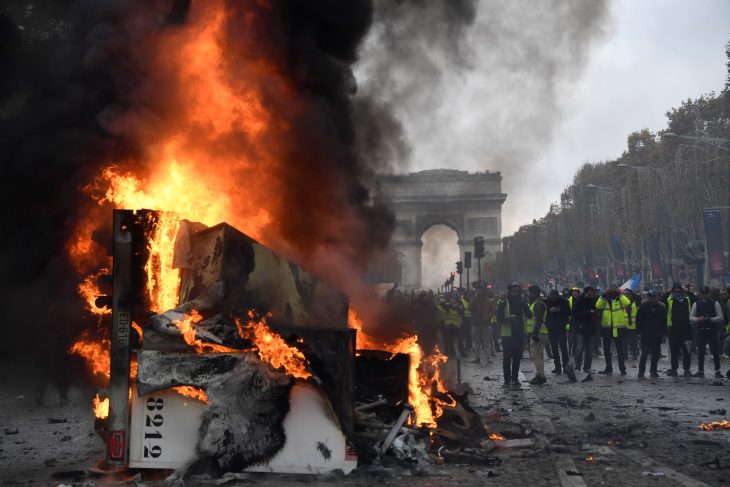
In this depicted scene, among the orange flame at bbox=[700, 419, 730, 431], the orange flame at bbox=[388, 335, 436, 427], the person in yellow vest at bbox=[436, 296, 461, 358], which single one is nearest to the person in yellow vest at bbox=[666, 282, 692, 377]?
the person in yellow vest at bbox=[436, 296, 461, 358]

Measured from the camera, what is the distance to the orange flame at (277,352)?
6.11m

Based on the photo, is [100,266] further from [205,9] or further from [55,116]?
[205,9]

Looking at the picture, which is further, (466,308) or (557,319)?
(466,308)

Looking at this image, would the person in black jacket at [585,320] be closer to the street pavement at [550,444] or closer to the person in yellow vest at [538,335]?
the person in yellow vest at [538,335]

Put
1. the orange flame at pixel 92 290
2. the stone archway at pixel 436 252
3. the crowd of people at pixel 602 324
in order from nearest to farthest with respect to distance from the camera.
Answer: the orange flame at pixel 92 290 < the crowd of people at pixel 602 324 < the stone archway at pixel 436 252

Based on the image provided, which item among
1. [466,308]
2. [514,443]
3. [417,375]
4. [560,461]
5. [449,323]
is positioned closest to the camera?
[560,461]

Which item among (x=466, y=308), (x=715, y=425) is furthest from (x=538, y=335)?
(x=466, y=308)

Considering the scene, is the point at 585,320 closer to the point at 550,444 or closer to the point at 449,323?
the point at 449,323


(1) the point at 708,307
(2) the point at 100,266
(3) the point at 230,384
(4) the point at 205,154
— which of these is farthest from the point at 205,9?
(1) the point at 708,307

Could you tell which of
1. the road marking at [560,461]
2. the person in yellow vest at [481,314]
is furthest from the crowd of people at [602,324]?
the person in yellow vest at [481,314]

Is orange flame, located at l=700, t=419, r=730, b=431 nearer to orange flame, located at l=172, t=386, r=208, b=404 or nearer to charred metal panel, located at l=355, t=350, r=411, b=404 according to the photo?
charred metal panel, located at l=355, t=350, r=411, b=404

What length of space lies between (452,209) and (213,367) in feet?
205

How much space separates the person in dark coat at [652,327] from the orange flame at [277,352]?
443 inches

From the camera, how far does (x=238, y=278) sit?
6473 millimetres
